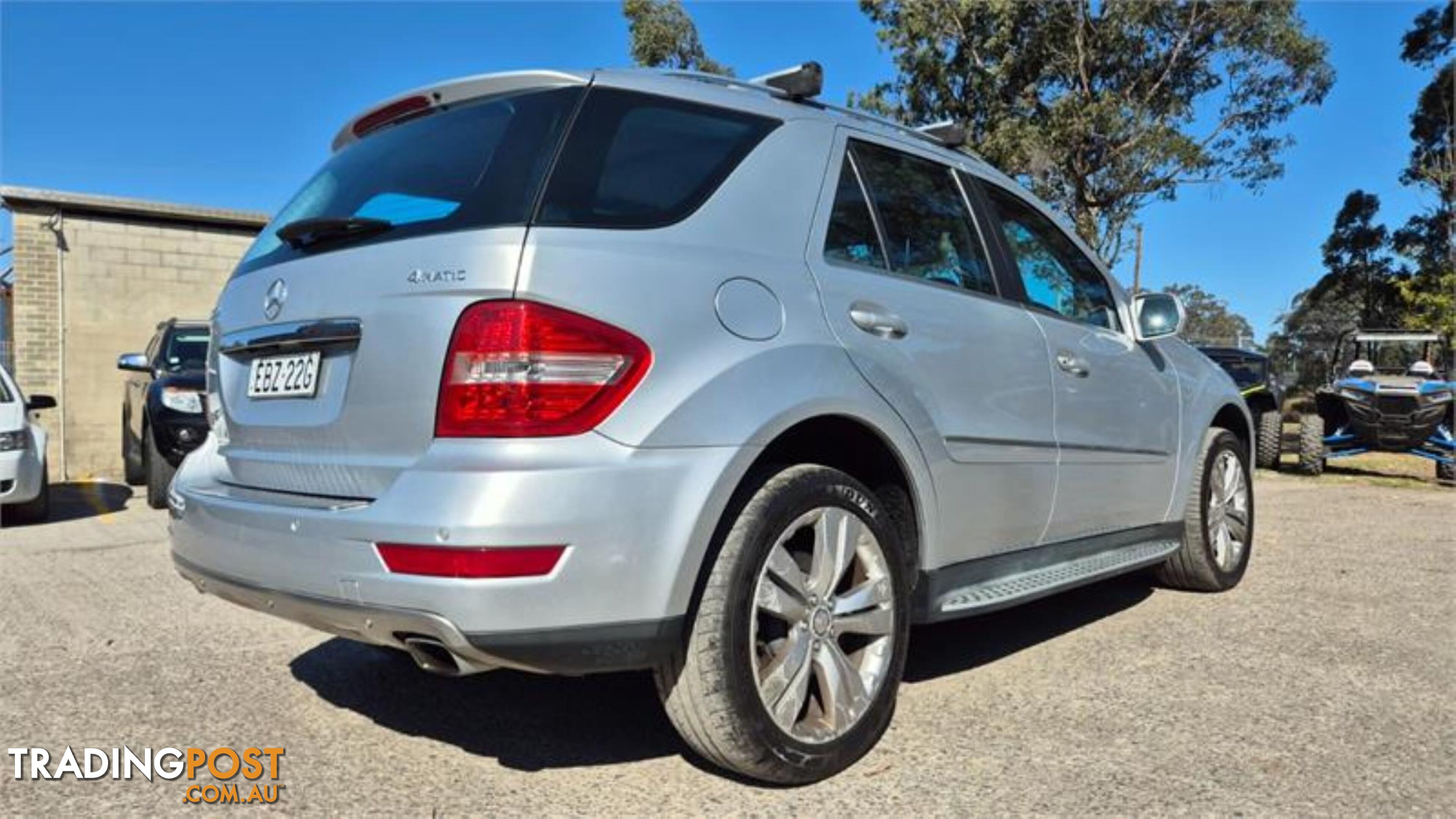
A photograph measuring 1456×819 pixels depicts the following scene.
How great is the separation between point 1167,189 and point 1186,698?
16390mm

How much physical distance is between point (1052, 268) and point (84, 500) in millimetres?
9684

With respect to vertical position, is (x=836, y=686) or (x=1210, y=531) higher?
(x=1210, y=531)

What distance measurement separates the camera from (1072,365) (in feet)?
11.9

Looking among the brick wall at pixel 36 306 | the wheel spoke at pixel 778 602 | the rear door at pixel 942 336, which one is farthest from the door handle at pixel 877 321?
the brick wall at pixel 36 306

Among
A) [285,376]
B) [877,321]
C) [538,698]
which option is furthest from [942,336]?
[285,376]

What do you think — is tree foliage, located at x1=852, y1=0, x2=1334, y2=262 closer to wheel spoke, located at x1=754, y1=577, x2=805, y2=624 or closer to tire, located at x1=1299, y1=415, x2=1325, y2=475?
tire, located at x1=1299, y1=415, x2=1325, y2=475

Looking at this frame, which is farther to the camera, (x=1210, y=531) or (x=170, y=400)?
(x=170, y=400)

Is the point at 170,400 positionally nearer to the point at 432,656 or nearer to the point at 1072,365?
the point at 432,656

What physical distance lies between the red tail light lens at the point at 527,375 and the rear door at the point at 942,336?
73cm

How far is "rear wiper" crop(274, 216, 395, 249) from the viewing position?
8.20 ft

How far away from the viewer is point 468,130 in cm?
262

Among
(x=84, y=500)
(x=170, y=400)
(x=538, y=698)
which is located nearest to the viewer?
(x=538, y=698)

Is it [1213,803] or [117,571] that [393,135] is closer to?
[1213,803]

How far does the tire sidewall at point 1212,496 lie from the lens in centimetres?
462
